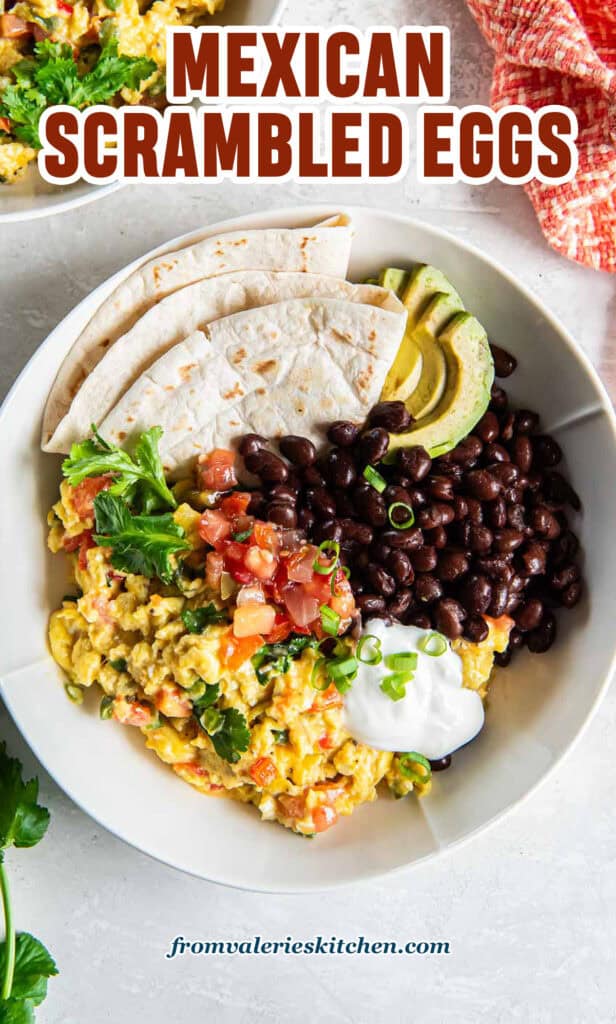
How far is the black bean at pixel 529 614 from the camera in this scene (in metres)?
3.50

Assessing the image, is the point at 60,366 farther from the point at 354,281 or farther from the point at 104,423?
the point at 354,281

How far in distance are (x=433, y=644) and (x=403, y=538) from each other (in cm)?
40

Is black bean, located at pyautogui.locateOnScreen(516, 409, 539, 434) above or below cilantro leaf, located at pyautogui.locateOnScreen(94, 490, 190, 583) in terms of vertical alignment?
above

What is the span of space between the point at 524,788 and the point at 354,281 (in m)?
1.96

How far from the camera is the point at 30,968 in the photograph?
3.73 m

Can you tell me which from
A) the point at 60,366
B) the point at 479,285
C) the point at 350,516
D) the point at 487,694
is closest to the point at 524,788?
the point at 487,694

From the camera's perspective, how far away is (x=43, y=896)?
12.7 ft

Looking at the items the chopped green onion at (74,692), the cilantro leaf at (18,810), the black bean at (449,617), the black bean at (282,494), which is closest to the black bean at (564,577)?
the black bean at (449,617)

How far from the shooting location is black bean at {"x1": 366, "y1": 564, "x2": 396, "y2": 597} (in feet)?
11.0

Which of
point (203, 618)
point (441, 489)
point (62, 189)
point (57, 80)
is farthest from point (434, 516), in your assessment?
point (57, 80)

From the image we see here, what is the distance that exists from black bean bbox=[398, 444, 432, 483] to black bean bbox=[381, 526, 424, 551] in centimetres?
19

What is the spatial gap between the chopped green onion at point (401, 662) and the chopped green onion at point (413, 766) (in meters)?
0.37

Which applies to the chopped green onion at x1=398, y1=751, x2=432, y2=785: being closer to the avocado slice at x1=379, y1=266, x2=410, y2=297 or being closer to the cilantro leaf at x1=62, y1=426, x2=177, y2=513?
the cilantro leaf at x1=62, y1=426, x2=177, y2=513

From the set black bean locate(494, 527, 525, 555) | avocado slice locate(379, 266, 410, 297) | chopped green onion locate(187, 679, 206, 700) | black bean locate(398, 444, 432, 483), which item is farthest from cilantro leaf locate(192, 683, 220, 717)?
avocado slice locate(379, 266, 410, 297)
